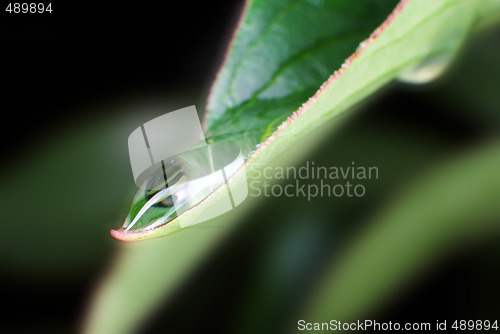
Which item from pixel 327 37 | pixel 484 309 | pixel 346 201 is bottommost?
pixel 484 309

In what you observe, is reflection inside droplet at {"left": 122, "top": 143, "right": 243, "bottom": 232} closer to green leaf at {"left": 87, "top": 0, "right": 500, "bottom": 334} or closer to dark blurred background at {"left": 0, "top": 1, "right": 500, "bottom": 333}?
green leaf at {"left": 87, "top": 0, "right": 500, "bottom": 334}

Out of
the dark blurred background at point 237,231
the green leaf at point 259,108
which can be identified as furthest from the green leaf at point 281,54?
the dark blurred background at point 237,231

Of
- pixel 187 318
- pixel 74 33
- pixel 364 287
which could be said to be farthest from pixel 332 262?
pixel 74 33

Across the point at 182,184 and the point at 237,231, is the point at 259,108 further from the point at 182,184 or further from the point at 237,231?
the point at 237,231

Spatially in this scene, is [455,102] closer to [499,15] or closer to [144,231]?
[499,15]

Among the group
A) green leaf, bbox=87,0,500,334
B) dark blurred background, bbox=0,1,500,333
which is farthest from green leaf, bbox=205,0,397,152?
dark blurred background, bbox=0,1,500,333

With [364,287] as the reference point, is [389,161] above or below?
above

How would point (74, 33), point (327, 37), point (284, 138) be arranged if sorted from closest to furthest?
point (284, 138) → point (327, 37) → point (74, 33)

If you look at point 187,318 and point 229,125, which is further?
point 187,318

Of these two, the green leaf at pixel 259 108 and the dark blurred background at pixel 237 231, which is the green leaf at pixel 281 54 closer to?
the green leaf at pixel 259 108
